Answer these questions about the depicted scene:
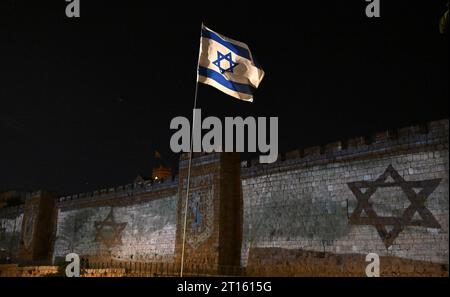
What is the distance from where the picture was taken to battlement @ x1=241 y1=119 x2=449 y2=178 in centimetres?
1220

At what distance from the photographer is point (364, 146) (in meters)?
13.7

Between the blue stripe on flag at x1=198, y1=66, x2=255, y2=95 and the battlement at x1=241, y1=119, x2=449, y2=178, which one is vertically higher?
the blue stripe on flag at x1=198, y1=66, x2=255, y2=95

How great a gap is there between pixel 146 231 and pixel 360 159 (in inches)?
435

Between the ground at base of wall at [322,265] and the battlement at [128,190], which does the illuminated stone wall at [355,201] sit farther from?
the battlement at [128,190]

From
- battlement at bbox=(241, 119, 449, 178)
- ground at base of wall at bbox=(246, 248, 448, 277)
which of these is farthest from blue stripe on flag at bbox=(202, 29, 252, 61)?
ground at base of wall at bbox=(246, 248, 448, 277)

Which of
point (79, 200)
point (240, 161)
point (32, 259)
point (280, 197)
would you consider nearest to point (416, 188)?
point (280, 197)

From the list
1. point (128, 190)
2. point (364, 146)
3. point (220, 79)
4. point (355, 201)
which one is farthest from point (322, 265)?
point (128, 190)

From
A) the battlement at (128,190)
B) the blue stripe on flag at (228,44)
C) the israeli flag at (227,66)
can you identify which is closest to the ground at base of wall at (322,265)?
the israeli flag at (227,66)

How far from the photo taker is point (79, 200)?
2669cm

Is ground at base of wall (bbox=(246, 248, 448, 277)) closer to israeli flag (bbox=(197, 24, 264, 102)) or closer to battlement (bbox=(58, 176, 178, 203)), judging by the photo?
israeli flag (bbox=(197, 24, 264, 102))

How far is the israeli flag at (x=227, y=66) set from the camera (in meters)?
12.0

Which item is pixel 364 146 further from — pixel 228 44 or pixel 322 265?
pixel 228 44

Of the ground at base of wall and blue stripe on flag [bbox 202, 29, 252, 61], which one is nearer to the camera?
the ground at base of wall

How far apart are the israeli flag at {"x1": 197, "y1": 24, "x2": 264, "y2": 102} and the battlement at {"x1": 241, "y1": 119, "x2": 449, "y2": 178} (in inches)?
152
